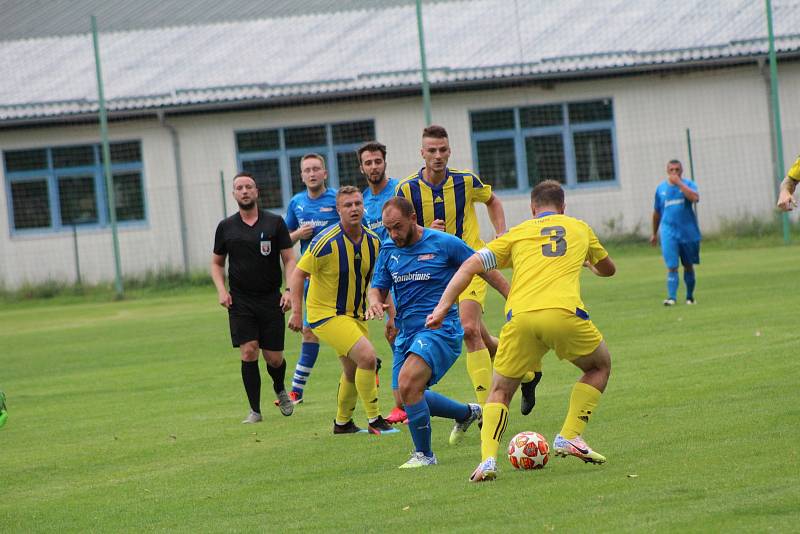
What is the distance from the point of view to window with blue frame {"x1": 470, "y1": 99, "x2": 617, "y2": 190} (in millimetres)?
31516

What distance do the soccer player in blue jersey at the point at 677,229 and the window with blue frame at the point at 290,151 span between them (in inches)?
516

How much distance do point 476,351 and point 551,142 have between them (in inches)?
859

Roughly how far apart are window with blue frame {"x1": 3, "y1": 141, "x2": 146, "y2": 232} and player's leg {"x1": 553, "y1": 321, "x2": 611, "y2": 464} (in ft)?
83.1

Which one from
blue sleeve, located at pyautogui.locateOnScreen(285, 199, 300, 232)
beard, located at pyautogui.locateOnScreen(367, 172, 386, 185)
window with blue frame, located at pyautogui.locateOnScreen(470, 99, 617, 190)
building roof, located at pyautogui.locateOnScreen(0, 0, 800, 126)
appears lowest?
blue sleeve, located at pyautogui.locateOnScreen(285, 199, 300, 232)

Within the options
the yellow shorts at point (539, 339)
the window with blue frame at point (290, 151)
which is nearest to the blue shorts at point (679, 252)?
the yellow shorts at point (539, 339)

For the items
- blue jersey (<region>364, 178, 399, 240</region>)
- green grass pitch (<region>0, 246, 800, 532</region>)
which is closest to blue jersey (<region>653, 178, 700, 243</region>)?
green grass pitch (<region>0, 246, 800, 532</region>)

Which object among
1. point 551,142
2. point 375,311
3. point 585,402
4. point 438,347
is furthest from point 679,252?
point 551,142

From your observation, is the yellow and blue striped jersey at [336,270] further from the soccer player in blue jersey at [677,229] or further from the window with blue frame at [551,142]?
the window with blue frame at [551,142]

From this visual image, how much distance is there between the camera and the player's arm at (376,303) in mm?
9055

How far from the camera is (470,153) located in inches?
1250

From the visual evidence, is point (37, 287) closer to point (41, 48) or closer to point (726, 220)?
point (41, 48)

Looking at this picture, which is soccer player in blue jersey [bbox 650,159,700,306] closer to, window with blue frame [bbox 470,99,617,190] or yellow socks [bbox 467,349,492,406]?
yellow socks [bbox 467,349,492,406]

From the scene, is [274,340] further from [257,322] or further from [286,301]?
[286,301]

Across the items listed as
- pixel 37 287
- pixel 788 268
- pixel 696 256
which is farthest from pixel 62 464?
pixel 37 287
